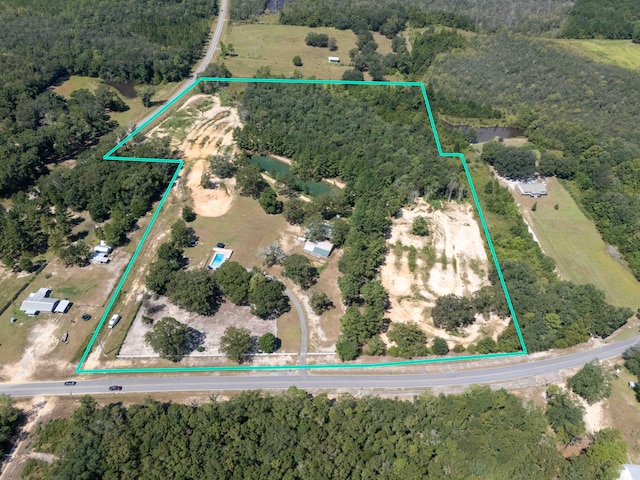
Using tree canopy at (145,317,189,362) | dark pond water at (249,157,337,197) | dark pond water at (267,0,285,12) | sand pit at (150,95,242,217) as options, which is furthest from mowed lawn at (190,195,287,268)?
dark pond water at (267,0,285,12)

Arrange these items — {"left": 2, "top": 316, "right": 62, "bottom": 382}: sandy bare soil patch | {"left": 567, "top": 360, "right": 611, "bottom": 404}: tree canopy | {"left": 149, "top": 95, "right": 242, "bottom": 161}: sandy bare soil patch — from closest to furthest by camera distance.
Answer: {"left": 567, "top": 360, "right": 611, "bottom": 404}: tree canopy → {"left": 2, "top": 316, "right": 62, "bottom": 382}: sandy bare soil patch → {"left": 149, "top": 95, "right": 242, "bottom": 161}: sandy bare soil patch

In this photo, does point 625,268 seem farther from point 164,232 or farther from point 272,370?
point 164,232

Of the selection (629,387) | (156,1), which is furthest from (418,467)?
(156,1)

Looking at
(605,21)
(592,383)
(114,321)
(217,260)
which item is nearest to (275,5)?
(605,21)

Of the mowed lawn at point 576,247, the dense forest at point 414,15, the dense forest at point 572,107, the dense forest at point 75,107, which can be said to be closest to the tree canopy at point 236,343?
the dense forest at point 75,107

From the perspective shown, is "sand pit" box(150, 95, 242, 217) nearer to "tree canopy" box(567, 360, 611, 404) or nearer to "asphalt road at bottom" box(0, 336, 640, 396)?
"asphalt road at bottom" box(0, 336, 640, 396)
